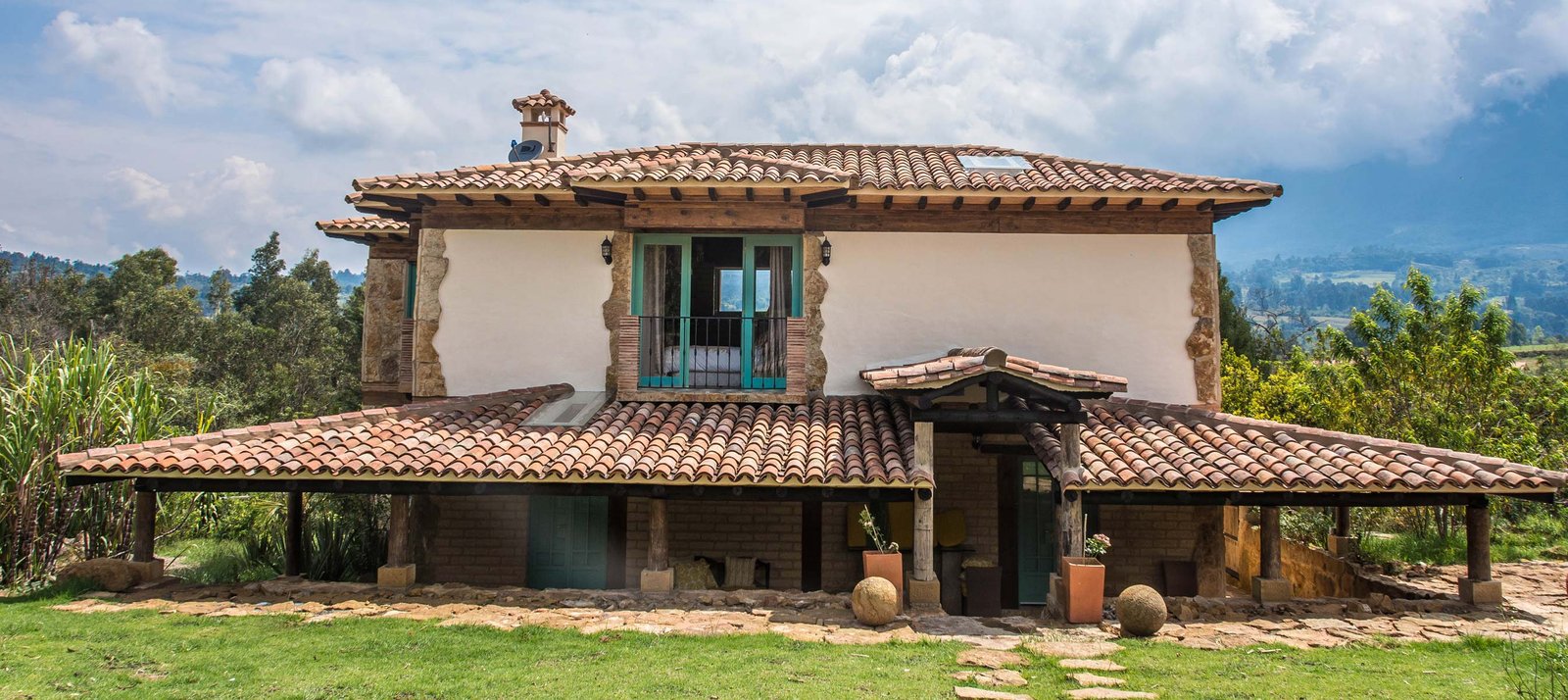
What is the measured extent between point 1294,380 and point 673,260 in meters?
14.5

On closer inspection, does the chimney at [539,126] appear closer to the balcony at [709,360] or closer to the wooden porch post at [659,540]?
the balcony at [709,360]

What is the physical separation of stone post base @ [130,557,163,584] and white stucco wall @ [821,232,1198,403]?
8.31 meters

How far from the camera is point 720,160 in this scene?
45.8 feet

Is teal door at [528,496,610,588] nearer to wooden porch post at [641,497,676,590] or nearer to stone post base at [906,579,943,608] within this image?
wooden porch post at [641,497,676,590]

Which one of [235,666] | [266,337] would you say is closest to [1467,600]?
[235,666]

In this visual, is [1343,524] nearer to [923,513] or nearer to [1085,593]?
[1085,593]

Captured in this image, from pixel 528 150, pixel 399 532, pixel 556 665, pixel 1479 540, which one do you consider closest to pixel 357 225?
pixel 528 150

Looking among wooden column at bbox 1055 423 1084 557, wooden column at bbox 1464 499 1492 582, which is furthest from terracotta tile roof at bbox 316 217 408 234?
wooden column at bbox 1464 499 1492 582

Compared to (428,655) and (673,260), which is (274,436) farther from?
(673,260)

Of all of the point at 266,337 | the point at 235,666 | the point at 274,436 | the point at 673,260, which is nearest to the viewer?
the point at 235,666

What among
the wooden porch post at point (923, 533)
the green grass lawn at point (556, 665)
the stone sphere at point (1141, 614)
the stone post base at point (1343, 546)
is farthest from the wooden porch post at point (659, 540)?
the stone post base at point (1343, 546)

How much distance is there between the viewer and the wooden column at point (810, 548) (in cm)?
1308

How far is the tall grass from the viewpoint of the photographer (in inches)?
446

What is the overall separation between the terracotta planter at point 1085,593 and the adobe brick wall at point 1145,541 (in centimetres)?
343
